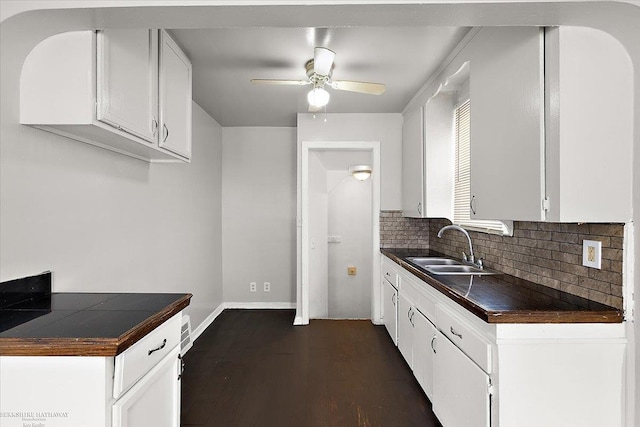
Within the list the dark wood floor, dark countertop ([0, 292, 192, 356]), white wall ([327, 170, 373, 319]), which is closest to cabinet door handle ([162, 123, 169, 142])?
dark countertop ([0, 292, 192, 356])

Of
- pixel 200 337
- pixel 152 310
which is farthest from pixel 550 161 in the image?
pixel 200 337

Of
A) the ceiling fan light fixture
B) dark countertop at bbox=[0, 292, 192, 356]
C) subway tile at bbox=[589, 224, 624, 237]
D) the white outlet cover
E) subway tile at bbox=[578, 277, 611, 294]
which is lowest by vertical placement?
dark countertop at bbox=[0, 292, 192, 356]

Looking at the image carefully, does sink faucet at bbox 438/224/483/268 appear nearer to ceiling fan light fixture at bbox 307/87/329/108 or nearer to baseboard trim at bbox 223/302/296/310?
ceiling fan light fixture at bbox 307/87/329/108

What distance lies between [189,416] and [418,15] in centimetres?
254

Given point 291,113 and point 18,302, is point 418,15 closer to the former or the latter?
point 18,302

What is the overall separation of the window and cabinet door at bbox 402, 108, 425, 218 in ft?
0.99

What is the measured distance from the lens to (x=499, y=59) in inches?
74.4

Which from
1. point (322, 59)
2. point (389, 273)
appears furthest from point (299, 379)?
point (322, 59)

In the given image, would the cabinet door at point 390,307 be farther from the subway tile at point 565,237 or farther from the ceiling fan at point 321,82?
the ceiling fan at point 321,82

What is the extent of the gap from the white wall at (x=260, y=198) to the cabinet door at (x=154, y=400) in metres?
3.10

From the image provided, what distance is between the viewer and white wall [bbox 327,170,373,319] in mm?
5113

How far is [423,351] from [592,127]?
1.66 meters

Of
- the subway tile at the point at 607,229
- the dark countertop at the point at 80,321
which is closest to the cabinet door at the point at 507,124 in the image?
the subway tile at the point at 607,229

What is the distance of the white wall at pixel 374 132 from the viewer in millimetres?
4082
